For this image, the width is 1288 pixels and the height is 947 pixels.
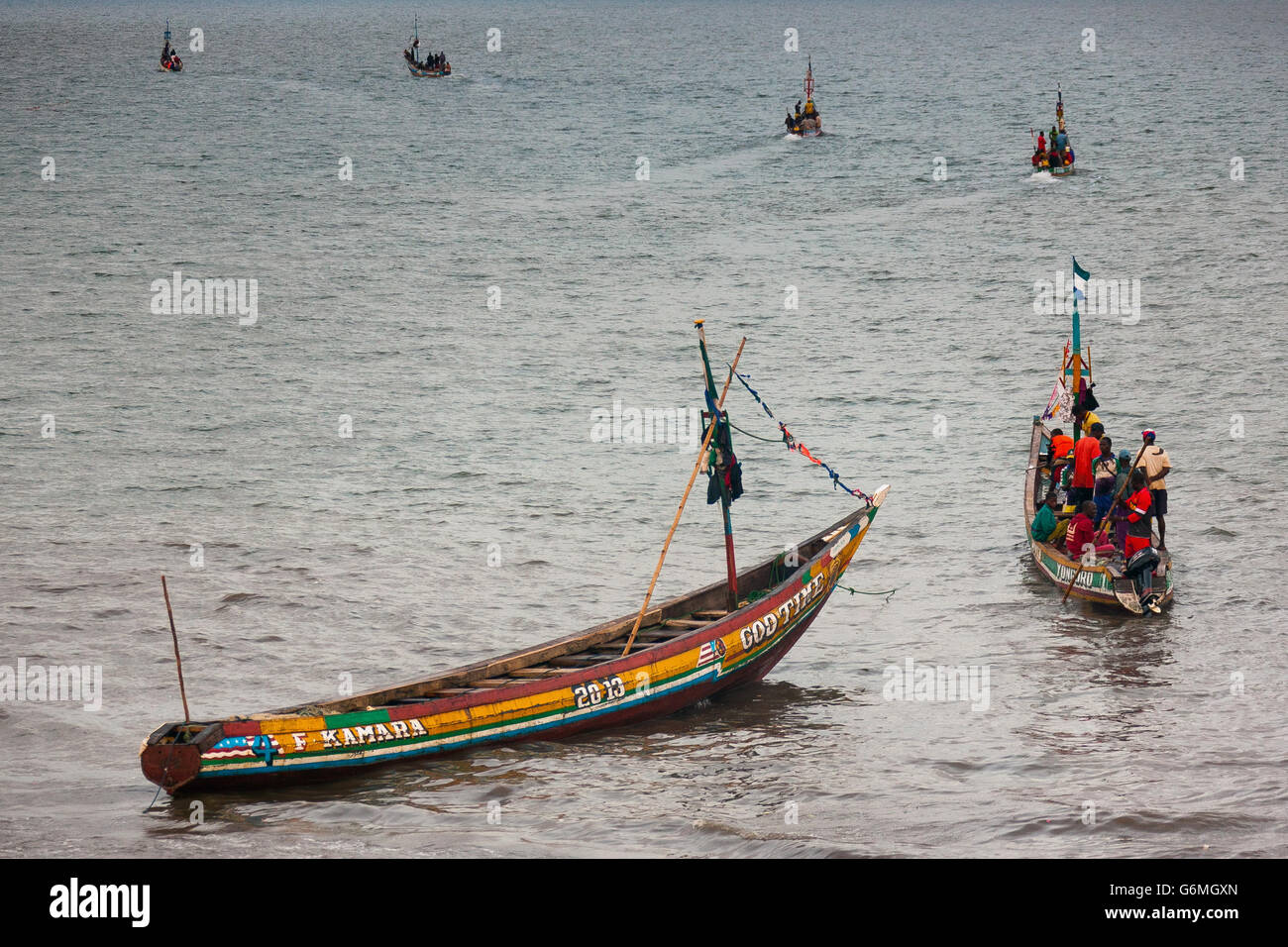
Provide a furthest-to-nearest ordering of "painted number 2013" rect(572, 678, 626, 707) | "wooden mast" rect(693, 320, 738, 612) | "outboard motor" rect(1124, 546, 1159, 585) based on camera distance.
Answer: "outboard motor" rect(1124, 546, 1159, 585)
"wooden mast" rect(693, 320, 738, 612)
"painted number 2013" rect(572, 678, 626, 707)

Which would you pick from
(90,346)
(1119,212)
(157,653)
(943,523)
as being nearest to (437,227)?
(90,346)

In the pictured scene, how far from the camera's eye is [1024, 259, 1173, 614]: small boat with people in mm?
21703

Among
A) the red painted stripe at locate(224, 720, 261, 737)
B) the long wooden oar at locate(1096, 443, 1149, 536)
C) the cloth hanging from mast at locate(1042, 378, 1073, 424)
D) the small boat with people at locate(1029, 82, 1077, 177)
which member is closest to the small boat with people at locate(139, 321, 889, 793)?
the red painted stripe at locate(224, 720, 261, 737)

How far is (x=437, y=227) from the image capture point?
206 feet

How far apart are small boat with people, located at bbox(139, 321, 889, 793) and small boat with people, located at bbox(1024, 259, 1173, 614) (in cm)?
403

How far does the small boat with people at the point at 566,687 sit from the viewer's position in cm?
1566

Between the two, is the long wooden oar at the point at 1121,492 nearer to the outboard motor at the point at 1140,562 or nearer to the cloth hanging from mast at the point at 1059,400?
the outboard motor at the point at 1140,562

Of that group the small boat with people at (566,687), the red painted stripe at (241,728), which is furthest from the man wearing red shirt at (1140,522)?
the red painted stripe at (241,728)

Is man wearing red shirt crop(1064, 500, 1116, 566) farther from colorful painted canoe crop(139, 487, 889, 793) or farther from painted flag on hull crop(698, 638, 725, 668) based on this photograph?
painted flag on hull crop(698, 638, 725, 668)

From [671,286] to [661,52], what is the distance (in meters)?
101

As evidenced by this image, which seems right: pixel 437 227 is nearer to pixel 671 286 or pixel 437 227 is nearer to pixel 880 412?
pixel 671 286
